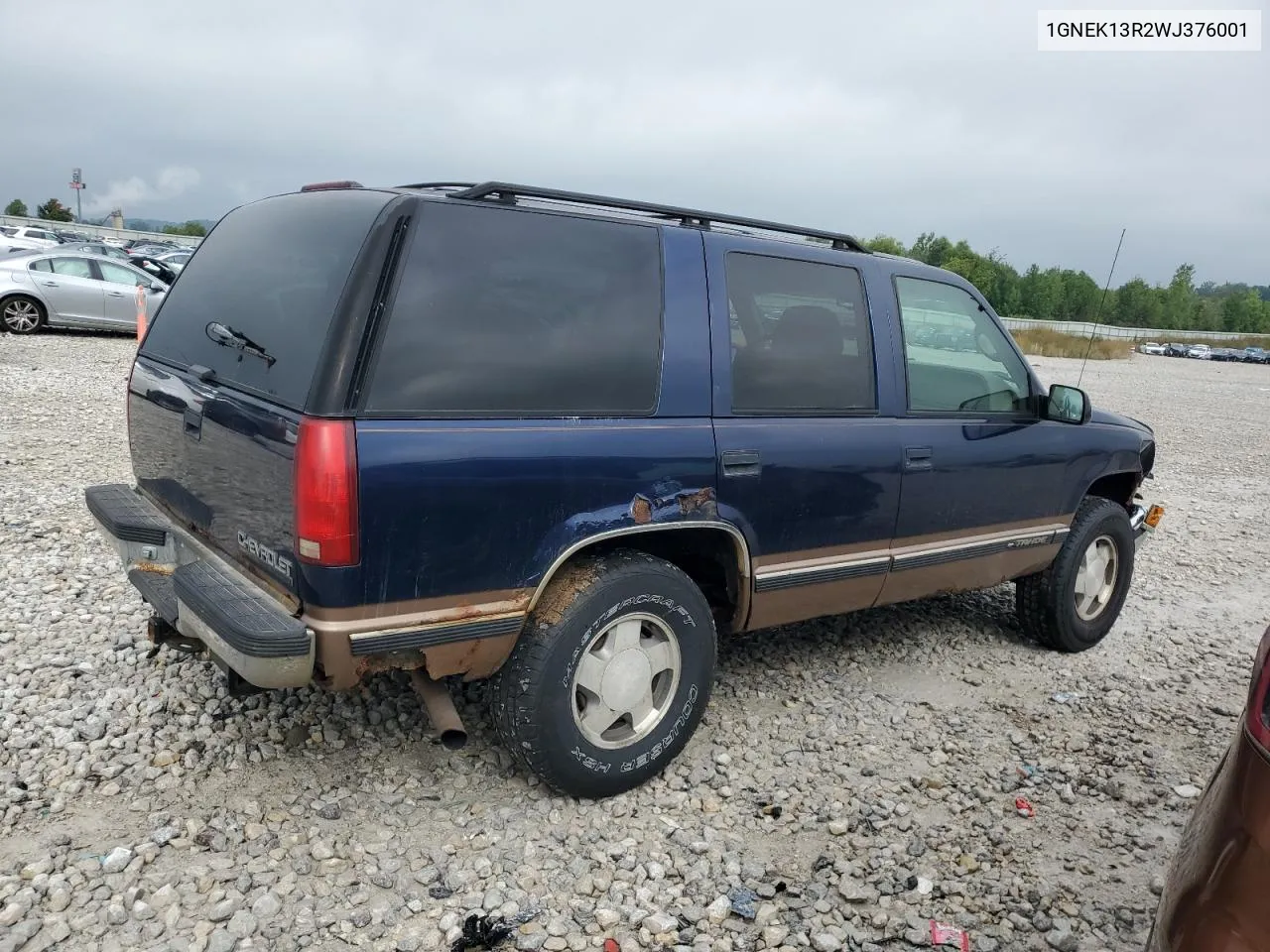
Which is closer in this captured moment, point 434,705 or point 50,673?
point 434,705

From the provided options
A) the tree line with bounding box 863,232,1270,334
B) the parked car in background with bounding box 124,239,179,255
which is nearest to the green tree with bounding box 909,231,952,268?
the tree line with bounding box 863,232,1270,334

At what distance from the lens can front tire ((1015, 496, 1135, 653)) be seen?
486 cm

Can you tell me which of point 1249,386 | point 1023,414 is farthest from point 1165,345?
point 1023,414

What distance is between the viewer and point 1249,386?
105 ft

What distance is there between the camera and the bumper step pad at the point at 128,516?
11.0 ft

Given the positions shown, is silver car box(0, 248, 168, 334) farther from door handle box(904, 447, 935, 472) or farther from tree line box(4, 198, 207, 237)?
tree line box(4, 198, 207, 237)

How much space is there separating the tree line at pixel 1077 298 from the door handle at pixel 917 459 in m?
58.2

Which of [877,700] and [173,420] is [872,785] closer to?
[877,700]

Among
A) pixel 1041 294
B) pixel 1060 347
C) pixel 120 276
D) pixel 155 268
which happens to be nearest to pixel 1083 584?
pixel 120 276

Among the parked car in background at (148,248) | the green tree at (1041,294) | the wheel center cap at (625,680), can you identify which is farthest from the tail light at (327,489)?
the green tree at (1041,294)

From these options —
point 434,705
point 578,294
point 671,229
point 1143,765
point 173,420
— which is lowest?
point 1143,765

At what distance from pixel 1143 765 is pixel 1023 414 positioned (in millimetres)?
1619

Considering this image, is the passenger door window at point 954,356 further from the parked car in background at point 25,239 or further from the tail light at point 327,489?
the parked car in background at point 25,239

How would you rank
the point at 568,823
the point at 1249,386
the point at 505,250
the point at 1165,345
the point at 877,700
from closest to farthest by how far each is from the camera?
the point at 505,250, the point at 568,823, the point at 877,700, the point at 1249,386, the point at 1165,345
